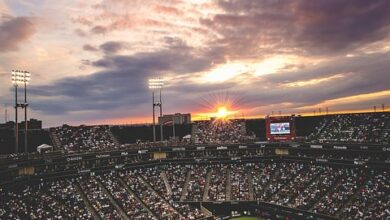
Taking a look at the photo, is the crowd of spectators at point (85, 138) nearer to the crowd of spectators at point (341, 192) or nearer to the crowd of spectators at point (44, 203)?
the crowd of spectators at point (44, 203)

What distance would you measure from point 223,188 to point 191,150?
543 inches

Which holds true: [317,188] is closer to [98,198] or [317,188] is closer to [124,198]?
[124,198]

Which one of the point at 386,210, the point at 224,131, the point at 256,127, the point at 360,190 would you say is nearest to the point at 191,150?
the point at 224,131

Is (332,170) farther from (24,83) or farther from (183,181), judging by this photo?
(24,83)

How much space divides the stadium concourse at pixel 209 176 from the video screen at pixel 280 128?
420cm

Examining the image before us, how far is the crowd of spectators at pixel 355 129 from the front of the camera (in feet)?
241

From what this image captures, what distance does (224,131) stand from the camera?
3873 inches

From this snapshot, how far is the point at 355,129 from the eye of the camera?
260 ft

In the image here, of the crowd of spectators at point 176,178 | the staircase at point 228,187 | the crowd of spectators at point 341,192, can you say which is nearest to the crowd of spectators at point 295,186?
the crowd of spectators at point 341,192

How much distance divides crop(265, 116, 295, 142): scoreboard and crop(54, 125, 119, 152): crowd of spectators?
36765 mm

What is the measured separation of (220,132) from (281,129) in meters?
22.3

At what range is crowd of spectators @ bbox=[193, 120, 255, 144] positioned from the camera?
94.2 metres

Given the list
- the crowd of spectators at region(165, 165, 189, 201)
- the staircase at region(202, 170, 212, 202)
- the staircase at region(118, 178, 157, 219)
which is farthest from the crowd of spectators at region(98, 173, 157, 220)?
Answer: the staircase at region(202, 170, 212, 202)

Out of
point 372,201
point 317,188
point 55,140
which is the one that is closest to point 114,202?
point 55,140
